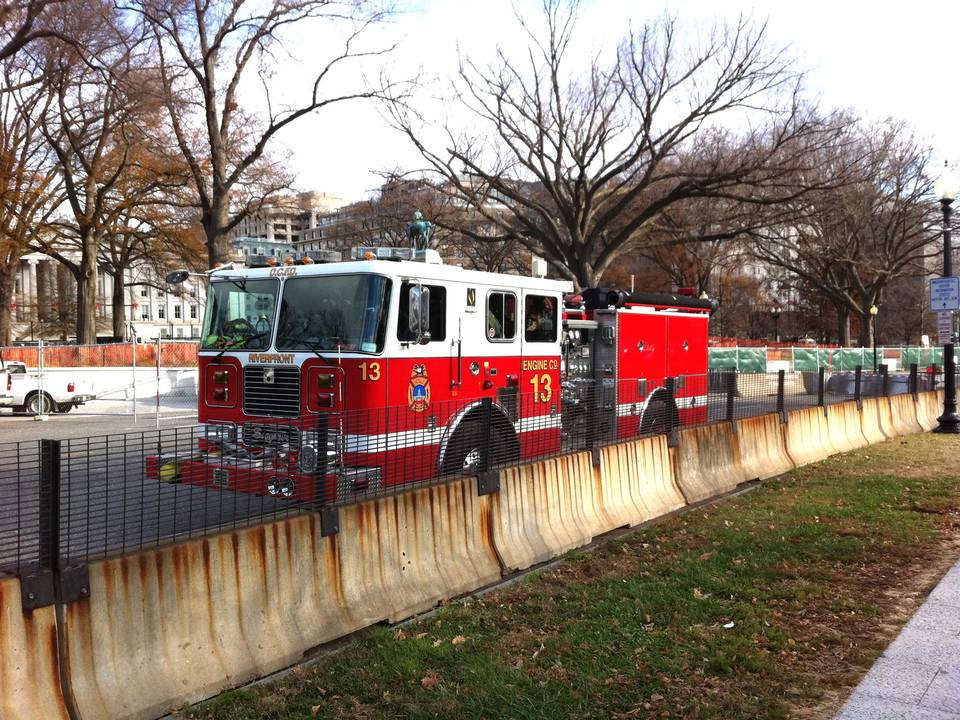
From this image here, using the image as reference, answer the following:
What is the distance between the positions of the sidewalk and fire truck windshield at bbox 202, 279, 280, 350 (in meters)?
6.29

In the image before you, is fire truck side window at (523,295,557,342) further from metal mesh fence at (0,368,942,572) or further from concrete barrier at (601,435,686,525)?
concrete barrier at (601,435,686,525)

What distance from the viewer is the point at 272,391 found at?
28.6 ft

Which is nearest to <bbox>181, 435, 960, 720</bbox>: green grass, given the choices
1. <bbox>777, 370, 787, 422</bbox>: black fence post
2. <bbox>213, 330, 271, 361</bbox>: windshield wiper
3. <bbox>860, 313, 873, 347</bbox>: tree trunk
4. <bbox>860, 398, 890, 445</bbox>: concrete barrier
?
<bbox>213, 330, 271, 361</bbox>: windshield wiper

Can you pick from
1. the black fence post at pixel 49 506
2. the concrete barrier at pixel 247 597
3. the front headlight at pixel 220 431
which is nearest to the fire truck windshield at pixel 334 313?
the front headlight at pixel 220 431

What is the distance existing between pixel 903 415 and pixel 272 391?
1440 centimetres

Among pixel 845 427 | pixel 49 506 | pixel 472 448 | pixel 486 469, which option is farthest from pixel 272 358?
pixel 845 427

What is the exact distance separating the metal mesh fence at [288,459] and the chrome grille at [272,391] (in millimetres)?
183

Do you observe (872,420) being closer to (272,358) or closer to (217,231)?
(272,358)

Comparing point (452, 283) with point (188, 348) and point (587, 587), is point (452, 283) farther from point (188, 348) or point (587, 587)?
point (188, 348)

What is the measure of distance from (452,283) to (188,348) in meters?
23.3

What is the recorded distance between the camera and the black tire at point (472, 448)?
7.68m

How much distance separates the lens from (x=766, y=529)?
28.7ft

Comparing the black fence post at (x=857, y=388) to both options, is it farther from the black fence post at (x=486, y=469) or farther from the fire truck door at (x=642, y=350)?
the black fence post at (x=486, y=469)

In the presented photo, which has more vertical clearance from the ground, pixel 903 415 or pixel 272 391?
pixel 272 391
